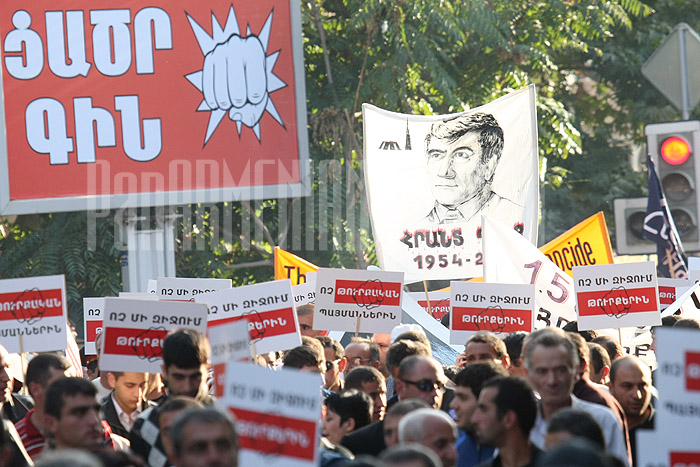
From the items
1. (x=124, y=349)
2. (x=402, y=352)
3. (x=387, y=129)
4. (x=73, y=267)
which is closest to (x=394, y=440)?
(x=402, y=352)

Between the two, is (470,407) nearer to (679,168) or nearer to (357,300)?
(357,300)

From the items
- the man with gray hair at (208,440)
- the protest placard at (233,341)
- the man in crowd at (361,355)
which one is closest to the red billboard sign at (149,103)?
the man in crowd at (361,355)

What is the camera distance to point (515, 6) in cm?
1761

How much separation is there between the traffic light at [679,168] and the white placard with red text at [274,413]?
7.75 metres

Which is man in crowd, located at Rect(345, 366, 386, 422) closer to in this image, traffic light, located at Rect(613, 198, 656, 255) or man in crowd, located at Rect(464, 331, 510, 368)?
man in crowd, located at Rect(464, 331, 510, 368)

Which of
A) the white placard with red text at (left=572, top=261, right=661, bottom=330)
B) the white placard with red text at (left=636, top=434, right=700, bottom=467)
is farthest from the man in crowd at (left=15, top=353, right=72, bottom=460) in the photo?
the white placard with red text at (left=572, top=261, right=661, bottom=330)

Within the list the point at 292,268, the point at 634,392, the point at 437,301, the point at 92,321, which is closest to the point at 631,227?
the point at 437,301

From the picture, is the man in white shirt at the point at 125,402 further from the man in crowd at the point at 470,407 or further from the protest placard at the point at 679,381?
the protest placard at the point at 679,381

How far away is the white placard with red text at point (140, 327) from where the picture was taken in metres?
7.30

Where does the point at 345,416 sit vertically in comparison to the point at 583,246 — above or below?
below

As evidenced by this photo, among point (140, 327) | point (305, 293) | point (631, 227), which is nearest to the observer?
point (140, 327)

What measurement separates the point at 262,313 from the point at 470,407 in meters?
2.55

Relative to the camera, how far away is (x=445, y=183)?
1312cm

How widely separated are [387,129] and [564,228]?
25.3 feet
